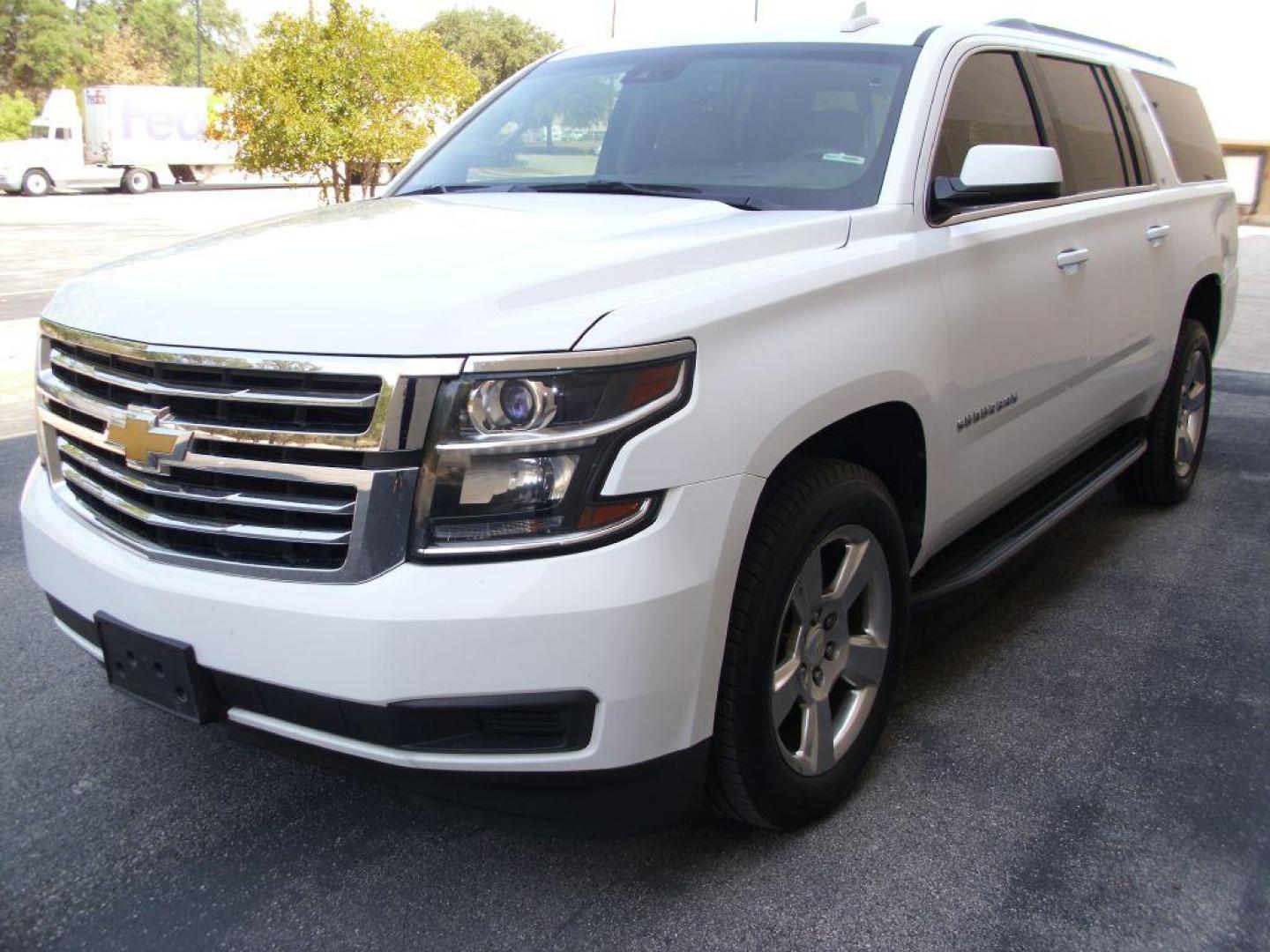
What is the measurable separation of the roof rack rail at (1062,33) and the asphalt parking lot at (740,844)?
2147mm

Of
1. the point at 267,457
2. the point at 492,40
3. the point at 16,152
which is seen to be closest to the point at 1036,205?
the point at 267,457

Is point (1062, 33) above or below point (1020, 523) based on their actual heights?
above

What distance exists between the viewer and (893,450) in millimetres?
3000

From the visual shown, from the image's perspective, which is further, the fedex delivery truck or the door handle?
the fedex delivery truck

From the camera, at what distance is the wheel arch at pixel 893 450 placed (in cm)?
278

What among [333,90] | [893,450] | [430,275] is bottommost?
[893,450]

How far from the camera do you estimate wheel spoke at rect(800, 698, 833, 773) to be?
2668 mm

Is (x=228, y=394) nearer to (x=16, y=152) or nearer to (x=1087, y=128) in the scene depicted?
(x=1087, y=128)

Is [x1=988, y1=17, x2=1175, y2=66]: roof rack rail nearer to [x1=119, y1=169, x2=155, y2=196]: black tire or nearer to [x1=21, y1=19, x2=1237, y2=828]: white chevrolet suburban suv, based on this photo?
[x1=21, y1=19, x2=1237, y2=828]: white chevrolet suburban suv

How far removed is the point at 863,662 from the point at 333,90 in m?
12.3

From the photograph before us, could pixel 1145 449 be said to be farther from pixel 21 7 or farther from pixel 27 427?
pixel 21 7

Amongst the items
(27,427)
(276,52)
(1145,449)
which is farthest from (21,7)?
(1145,449)

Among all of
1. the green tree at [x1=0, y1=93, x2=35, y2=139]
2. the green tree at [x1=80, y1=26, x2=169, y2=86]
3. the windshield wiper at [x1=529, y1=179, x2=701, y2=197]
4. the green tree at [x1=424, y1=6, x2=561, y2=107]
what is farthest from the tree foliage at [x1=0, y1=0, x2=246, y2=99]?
the windshield wiper at [x1=529, y1=179, x2=701, y2=197]

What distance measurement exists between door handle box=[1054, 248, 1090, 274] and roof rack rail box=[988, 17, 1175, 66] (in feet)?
2.61
